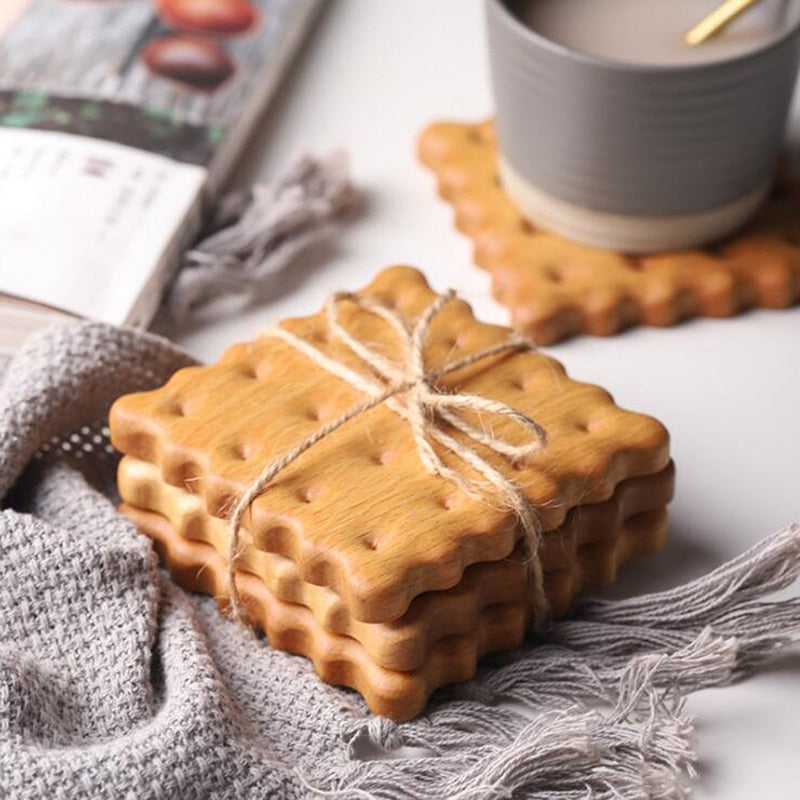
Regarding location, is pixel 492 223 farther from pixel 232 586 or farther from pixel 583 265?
pixel 232 586

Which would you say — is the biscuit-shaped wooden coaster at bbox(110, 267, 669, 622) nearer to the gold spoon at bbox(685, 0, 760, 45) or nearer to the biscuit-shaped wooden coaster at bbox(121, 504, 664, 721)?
the biscuit-shaped wooden coaster at bbox(121, 504, 664, 721)

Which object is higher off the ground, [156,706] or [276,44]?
[276,44]

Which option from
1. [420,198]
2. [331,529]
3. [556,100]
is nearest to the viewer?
[331,529]

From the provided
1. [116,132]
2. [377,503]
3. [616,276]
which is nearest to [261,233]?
[116,132]

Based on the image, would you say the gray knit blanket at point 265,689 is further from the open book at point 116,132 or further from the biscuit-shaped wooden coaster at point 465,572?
the open book at point 116,132

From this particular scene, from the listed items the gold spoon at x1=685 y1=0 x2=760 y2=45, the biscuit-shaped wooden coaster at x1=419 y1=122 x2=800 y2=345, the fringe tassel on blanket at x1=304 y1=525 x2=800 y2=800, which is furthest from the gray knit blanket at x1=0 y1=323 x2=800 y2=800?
the gold spoon at x1=685 y1=0 x2=760 y2=45

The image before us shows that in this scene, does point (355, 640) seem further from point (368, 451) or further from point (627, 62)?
point (627, 62)

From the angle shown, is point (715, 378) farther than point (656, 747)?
Yes

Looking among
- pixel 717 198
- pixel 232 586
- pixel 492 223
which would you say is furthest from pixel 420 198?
pixel 232 586
